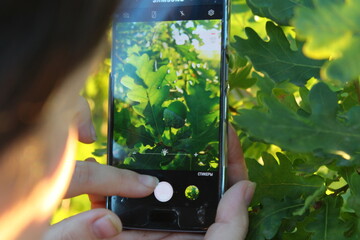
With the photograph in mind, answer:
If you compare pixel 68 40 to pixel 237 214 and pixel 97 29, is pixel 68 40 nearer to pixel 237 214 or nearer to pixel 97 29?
pixel 97 29

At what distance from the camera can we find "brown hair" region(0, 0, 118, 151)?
557 mm

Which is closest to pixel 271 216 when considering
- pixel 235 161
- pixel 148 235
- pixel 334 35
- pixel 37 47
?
pixel 235 161

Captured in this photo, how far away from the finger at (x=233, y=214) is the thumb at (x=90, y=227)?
0.18 m

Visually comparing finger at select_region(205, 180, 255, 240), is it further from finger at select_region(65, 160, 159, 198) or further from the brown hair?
the brown hair

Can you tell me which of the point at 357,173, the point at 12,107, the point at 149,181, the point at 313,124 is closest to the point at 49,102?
the point at 12,107

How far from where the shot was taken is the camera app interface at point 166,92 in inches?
48.8

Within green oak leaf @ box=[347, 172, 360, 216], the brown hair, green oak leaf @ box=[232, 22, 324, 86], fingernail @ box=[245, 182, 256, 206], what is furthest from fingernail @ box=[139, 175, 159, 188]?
the brown hair

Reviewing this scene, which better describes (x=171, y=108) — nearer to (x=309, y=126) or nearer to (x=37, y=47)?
(x=309, y=126)

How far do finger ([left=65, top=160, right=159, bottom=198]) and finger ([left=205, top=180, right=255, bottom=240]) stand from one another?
179 millimetres

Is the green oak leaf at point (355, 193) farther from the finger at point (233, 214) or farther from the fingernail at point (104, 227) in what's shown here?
the fingernail at point (104, 227)

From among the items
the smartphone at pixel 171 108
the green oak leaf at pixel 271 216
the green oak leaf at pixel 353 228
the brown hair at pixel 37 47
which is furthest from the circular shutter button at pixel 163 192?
the brown hair at pixel 37 47

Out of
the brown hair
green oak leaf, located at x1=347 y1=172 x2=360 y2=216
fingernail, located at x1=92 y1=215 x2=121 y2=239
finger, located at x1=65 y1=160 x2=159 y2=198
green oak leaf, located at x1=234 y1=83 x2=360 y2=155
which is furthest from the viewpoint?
finger, located at x1=65 y1=160 x2=159 y2=198

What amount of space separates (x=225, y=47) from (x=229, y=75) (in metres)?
0.07

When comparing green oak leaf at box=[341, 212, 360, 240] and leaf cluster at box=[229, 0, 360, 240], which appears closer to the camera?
leaf cluster at box=[229, 0, 360, 240]
